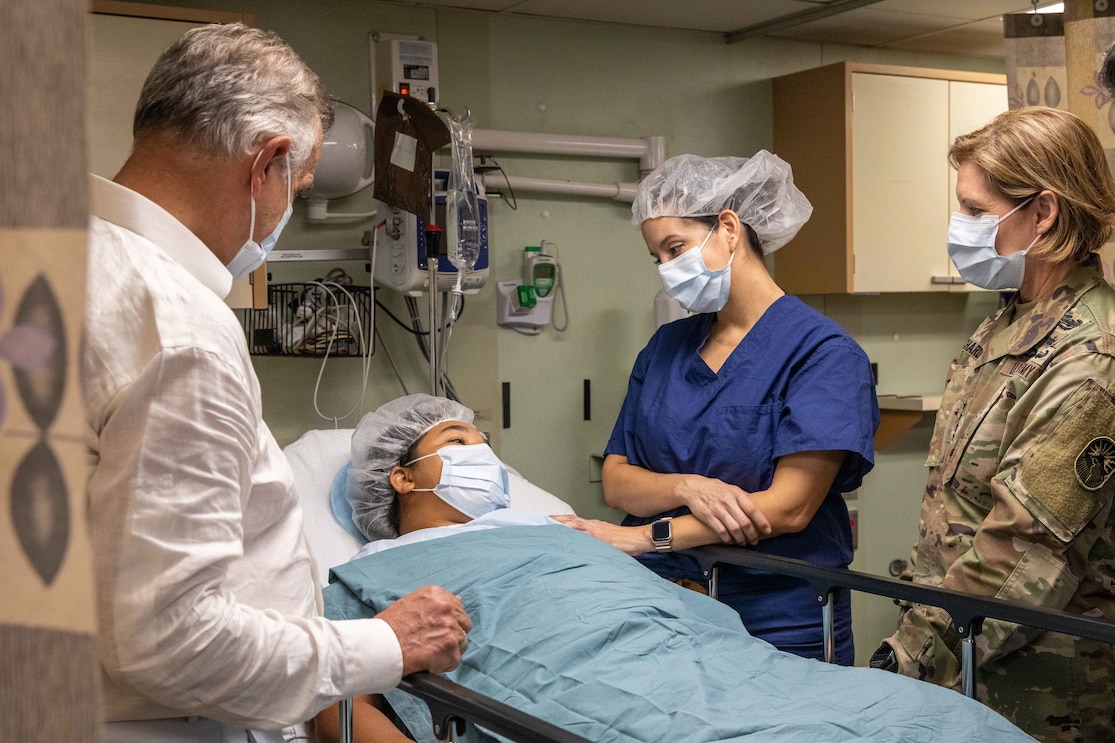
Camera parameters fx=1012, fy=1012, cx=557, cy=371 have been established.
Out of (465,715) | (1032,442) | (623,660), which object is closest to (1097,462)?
(1032,442)

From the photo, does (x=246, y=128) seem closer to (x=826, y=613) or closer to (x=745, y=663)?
(x=745, y=663)

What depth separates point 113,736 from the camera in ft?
3.44

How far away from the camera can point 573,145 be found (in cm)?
317

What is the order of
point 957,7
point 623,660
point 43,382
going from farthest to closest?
point 957,7, point 623,660, point 43,382

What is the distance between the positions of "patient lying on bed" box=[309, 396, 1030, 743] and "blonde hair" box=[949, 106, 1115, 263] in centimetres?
83

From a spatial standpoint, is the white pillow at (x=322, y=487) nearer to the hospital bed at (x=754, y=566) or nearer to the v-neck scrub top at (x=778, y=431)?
the hospital bed at (x=754, y=566)

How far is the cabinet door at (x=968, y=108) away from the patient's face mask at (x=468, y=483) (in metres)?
2.22

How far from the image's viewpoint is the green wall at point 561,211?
9.39 feet

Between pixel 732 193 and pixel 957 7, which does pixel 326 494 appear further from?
pixel 957 7

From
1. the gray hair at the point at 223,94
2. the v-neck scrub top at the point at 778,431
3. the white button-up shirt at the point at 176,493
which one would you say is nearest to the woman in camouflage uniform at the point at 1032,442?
the v-neck scrub top at the point at 778,431

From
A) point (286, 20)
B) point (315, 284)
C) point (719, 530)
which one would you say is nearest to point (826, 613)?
point (719, 530)

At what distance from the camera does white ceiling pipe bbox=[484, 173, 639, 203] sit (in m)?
3.07

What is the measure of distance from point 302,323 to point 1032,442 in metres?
1.78

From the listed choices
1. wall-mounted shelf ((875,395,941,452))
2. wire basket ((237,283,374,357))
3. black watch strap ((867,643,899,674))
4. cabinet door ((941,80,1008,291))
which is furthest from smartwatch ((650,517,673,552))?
cabinet door ((941,80,1008,291))
